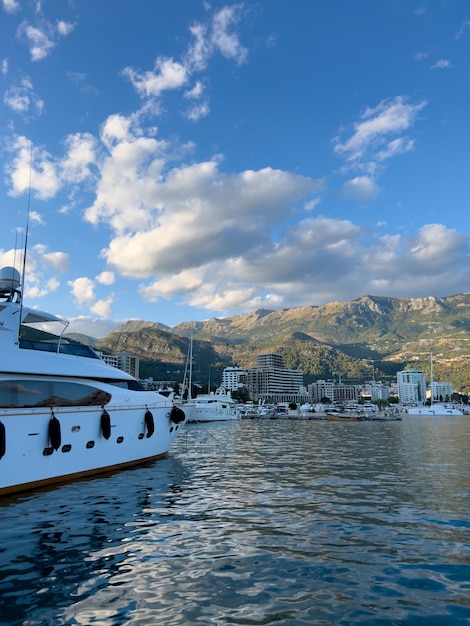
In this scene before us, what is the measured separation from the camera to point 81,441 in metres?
20.1

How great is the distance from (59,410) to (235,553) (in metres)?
11.4

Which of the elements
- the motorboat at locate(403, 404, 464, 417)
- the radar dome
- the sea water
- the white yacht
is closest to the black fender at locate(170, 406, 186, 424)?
the white yacht

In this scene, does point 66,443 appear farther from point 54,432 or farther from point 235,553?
point 235,553

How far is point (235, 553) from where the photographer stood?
1073cm

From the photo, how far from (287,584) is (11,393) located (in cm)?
1371

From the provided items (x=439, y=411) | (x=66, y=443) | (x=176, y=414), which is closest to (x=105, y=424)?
(x=66, y=443)

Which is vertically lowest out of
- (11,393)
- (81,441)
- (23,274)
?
(81,441)

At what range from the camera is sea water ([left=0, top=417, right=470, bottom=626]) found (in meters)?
7.81

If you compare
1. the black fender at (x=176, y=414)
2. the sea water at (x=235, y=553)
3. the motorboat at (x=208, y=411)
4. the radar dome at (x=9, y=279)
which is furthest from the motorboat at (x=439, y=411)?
the radar dome at (x=9, y=279)

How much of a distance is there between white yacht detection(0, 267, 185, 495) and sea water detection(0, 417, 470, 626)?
106cm

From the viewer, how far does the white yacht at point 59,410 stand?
1720cm

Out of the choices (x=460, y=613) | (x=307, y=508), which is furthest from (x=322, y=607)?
(x=307, y=508)

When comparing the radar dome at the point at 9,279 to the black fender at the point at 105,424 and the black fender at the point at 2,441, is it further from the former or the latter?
the black fender at the point at 2,441

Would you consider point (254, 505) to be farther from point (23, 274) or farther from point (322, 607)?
point (23, 274)
